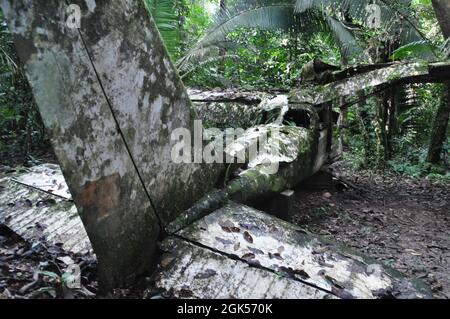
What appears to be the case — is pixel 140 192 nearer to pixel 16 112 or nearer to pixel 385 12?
pixel 16 112

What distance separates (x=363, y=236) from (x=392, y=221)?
2.88 ft

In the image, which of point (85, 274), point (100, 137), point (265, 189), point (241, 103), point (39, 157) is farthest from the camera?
point (39, 157)

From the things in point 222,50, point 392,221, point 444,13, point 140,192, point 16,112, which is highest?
point 444,13

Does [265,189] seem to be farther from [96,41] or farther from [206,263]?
[96,41]

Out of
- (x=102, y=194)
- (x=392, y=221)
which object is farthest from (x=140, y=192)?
(x=392, y=221)

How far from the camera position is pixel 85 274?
271cm

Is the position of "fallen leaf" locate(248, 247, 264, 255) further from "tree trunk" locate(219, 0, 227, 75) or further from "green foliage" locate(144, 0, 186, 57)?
"tree trunk" locate(219, 0, 227, 75)

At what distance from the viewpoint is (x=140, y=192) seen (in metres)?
2.76

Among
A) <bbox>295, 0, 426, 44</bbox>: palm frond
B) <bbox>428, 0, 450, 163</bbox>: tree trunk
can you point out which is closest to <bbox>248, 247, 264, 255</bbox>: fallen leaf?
<bbox>295, 0, 426, 44</bbox>: palm frond

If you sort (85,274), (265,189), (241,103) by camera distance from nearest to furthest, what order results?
(85,274), (265,189), (241,103)

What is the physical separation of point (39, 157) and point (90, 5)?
5.89m

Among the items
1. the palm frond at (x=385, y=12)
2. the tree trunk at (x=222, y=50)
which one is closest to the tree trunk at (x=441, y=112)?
the palm frond at (x=385, y=12)

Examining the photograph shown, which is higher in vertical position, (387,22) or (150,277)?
(387,22)

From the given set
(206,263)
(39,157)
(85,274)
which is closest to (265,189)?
(206,263)
